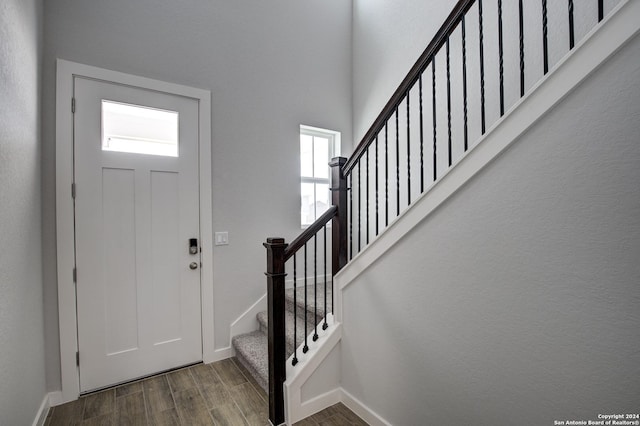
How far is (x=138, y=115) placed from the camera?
7.77 feet

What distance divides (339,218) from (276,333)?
88 centimetres

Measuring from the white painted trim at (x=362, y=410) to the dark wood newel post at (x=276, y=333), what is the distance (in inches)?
18.1

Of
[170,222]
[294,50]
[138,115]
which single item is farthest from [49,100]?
[294,50]

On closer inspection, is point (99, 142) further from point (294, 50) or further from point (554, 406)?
point (554, 406)

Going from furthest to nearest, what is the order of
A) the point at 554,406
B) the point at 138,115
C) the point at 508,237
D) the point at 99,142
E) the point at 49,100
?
the point at 138,115 → the point at 99,142 → the point at 49,100 → the point at 508,237 → the point at 554,406

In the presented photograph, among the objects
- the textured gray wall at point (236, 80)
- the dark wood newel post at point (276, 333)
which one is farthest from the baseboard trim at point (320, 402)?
the textured gray wall at point (236, 80)

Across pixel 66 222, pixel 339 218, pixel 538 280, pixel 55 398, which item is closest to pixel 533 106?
pixel 538 280

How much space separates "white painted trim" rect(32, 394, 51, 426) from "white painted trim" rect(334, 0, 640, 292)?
2.33 meters

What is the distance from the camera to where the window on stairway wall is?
3271 millimetres

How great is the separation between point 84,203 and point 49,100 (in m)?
0.74

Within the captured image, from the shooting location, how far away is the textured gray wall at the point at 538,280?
925 mm

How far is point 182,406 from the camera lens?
2002 millimetres

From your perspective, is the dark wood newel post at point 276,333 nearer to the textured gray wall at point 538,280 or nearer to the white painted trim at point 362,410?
the white painted trim at point 362,410

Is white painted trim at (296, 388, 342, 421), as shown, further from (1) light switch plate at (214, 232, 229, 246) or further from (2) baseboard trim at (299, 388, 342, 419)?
(1) light switch plate at (214, 232, 229, 246)
